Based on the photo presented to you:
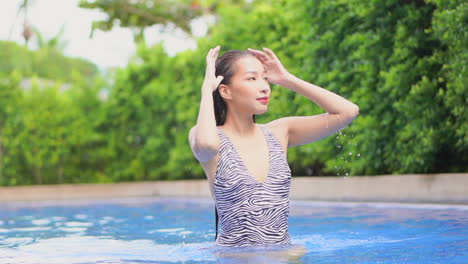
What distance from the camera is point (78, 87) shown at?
67.9 feet

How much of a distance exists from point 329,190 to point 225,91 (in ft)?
23.1

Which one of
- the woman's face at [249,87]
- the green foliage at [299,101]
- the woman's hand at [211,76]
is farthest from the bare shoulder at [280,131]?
the green foliage at [299,101]

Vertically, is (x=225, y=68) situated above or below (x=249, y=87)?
above

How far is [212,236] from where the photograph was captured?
24.1 feet

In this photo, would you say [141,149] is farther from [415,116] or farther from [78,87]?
[415,116]

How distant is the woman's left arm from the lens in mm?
4477

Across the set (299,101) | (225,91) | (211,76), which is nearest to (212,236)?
(225,91)

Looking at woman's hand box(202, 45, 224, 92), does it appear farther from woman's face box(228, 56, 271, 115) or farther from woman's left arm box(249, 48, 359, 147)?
woman's left arm box(249, 48, 359, 147)

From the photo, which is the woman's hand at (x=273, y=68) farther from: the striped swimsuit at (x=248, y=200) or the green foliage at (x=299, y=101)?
the green foliage at (x=299, y=101)

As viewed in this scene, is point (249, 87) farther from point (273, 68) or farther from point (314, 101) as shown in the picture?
point (314, 101)

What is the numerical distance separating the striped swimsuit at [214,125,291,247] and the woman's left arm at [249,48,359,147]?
15.0 inches

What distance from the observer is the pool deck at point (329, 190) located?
8.74 m

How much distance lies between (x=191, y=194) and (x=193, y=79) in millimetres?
2822

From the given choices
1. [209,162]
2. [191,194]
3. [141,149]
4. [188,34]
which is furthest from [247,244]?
[188,34]
